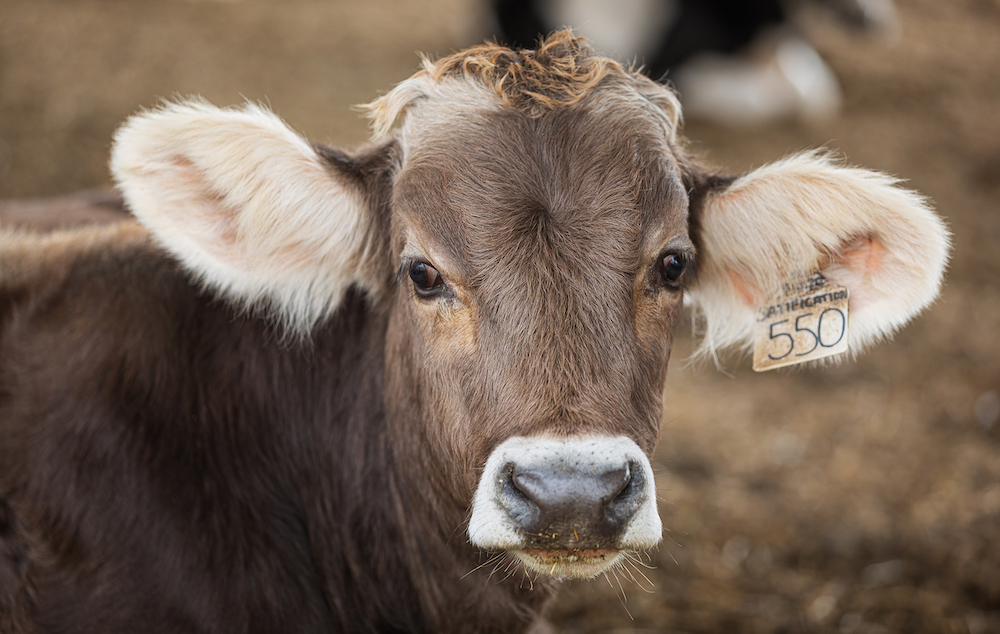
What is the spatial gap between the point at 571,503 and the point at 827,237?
1475mm

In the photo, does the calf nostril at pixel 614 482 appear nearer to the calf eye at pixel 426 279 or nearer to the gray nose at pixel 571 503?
the gray nose at pixel 571 503

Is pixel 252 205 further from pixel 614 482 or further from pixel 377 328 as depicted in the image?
pixel 614 482

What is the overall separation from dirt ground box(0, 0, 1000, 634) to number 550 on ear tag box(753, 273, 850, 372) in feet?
2.04

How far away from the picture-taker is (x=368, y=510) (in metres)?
3.01

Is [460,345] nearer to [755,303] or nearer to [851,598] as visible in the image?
[755,303]

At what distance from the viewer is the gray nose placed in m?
2.05

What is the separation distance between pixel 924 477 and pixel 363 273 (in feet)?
14.1

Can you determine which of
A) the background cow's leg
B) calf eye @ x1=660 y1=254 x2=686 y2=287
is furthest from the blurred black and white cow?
calf eye @ x1=660 y1=254 x2=686 y2=287

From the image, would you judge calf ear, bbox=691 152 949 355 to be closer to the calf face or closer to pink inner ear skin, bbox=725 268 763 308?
pink inner ear skin, bbox=725 268 763 308

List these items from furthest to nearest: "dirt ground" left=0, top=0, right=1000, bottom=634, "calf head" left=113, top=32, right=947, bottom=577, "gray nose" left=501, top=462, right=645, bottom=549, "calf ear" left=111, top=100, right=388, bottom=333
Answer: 1. "dirt ground" left=0, top=0, right=1000, bottom=634
2. "calf ear" left=111, top=100, right=388, bottom=333
3. "calf head" left=113, top=32, right=947, bottom=577
4. "gray nose" left=501, top=462, right=645, bottom=549

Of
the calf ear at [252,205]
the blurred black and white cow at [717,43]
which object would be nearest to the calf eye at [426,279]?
the calf ear at [252,205]

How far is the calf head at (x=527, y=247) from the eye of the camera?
7.31ft

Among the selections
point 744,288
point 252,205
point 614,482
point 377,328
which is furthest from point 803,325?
point 252,205

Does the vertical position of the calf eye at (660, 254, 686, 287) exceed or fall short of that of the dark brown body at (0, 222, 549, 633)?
it exceeds it
